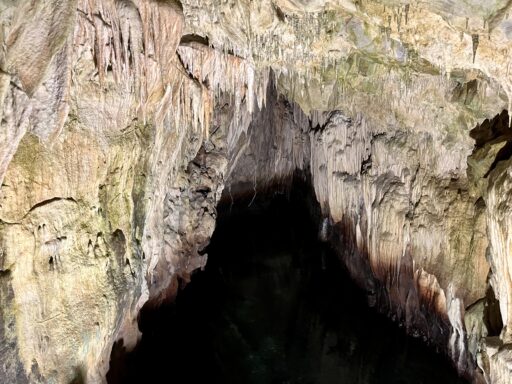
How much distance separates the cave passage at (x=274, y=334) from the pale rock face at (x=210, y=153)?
372 millimetres

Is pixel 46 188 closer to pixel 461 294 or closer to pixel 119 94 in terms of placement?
pixel 119 94

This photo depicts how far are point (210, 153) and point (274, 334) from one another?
2.85m

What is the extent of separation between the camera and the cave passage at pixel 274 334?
226 inches

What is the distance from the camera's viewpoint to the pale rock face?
10.7 feet

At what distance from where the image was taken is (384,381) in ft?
18.8

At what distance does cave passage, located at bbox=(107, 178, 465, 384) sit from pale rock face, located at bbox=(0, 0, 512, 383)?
37 centimetres

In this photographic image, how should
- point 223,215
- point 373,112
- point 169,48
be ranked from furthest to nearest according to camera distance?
point 223,215, point 373,112, point 169,48

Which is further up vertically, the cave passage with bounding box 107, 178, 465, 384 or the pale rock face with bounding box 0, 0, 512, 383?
the pale rock face with bounding box 0, 0, 512, 383

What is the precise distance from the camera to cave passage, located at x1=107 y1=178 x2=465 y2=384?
18.8 ft

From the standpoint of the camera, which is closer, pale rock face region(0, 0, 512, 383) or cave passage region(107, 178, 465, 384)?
pale rock face region(0, 0, 512, 383)

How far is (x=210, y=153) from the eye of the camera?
7512mm

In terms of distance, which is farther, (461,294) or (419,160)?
(419,160)

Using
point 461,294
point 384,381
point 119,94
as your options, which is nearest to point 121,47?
point 119,94

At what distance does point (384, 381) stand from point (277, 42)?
407 centimetres
